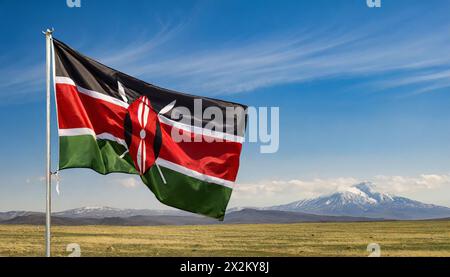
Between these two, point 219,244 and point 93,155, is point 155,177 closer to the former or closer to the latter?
point 93,155

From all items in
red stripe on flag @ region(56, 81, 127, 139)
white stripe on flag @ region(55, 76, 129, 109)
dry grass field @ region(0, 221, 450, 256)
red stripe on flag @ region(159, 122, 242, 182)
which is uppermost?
white stripe on flag @ region(55, 76, 129, 109)

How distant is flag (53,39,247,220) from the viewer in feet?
43.5

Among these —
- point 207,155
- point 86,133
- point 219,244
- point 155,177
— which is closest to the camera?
point 86,133

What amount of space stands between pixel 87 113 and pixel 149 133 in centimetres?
152

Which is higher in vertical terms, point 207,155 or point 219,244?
point 207,155

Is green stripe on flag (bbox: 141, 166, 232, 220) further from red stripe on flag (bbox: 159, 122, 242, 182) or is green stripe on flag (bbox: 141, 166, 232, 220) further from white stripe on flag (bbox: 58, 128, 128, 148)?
white stripe on flag (bbox: 58, 128, 128, 148)

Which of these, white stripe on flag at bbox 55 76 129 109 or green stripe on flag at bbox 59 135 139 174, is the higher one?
white stripe on flag at bbox 55 76 129 109

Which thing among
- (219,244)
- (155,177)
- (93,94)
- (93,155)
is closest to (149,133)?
(155,177)

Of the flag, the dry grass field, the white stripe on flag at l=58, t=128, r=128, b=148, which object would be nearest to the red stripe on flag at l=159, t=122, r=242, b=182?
the flag

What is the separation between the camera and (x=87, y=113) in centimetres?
1357

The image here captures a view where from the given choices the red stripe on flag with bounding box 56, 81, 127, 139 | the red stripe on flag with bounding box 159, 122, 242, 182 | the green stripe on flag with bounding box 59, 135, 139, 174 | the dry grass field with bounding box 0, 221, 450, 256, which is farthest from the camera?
the dry grass field with bounding box 0, 221, 450, 256

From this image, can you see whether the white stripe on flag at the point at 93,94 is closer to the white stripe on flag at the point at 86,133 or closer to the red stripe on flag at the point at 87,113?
the red stripe on flag at the point at 87,113

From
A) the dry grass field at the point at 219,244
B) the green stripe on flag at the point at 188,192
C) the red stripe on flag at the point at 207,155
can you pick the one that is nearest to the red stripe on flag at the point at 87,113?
the red stripe on flag at the point at 207,155
